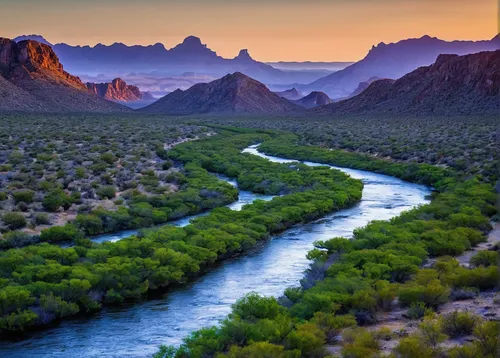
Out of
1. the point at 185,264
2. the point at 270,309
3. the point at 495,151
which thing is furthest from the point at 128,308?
the point at 495,151

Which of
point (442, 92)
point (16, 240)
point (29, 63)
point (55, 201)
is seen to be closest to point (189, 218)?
point (55, 201)

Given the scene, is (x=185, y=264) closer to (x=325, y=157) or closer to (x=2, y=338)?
(x=2, y=338)

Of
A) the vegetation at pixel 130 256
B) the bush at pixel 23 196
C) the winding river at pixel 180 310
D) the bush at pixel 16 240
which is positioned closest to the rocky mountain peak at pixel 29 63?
the bush at pixel 23 196

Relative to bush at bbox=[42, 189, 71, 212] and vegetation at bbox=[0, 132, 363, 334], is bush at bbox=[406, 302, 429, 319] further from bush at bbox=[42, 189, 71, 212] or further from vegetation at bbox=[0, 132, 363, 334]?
bush at bbox=[42, 189, 71, 212]

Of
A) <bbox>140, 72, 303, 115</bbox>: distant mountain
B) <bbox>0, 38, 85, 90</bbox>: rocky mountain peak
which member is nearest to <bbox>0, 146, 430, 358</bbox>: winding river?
<bbox>140, 72, 303, 115</bbox>: distant mountain

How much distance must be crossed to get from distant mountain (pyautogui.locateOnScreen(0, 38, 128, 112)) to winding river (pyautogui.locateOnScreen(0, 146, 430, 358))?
3961 inches

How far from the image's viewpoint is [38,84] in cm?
13912

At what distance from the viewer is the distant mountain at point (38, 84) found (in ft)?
395

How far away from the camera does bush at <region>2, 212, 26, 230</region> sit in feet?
69.6

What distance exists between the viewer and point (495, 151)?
39.2 m

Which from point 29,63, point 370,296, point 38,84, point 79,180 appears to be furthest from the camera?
point 29,63

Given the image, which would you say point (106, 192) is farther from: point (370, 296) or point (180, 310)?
point (370, 296)

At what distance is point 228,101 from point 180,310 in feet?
476

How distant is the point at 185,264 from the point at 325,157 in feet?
97.4
